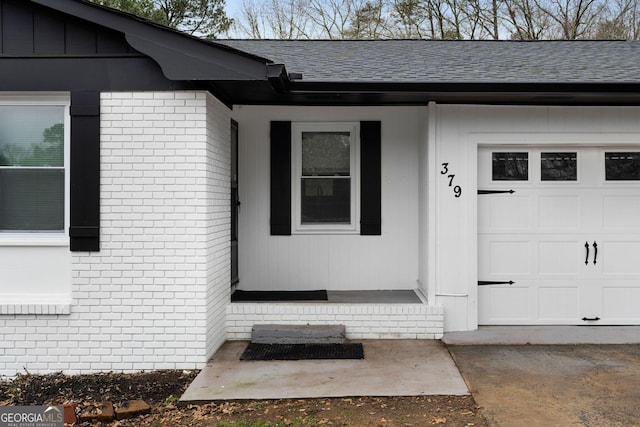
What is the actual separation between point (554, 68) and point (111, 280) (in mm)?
5260

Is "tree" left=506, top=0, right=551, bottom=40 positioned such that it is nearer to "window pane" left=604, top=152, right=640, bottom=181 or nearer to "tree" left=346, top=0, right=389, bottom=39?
"tree" left=346, top=0, right=389, bottom=39

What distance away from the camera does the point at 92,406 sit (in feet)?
13.6

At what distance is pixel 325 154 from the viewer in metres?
6.77

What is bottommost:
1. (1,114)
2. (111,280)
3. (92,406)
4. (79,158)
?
(92,406)

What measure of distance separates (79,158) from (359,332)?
3.34m

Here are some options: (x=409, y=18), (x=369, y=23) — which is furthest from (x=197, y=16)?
(x=409, y=18)

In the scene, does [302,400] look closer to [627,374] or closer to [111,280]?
[111,280]

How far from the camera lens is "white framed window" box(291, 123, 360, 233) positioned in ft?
22.1

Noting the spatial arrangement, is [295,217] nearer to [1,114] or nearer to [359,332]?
[359,332]

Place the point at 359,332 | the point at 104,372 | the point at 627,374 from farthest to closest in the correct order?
the point at 359,332
the point at 104,372
the point at 627,374

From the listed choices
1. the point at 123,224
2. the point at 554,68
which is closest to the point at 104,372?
the point at 123,224

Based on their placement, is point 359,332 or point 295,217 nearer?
point 359,332

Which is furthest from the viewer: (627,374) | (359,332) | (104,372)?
(359,332)

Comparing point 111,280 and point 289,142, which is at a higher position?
point 289,142
